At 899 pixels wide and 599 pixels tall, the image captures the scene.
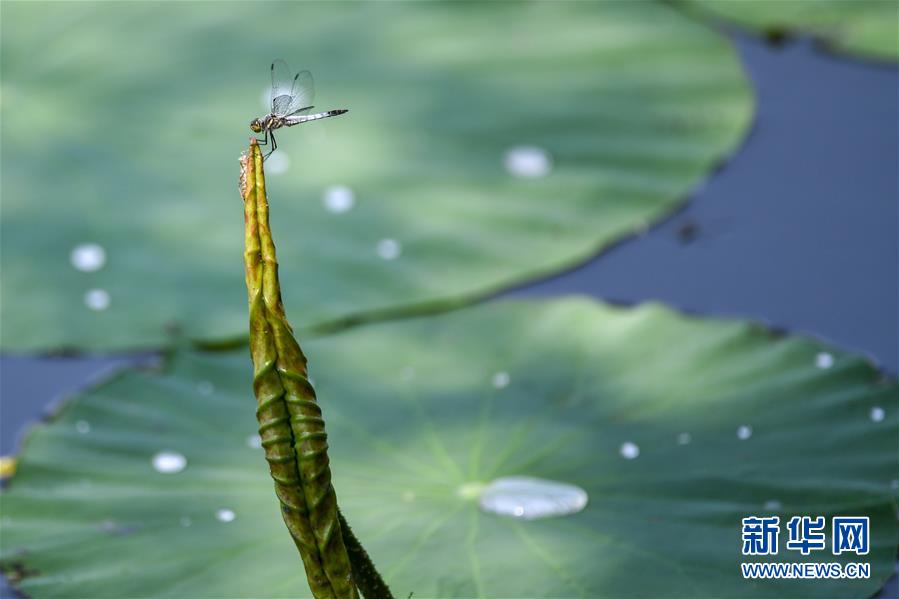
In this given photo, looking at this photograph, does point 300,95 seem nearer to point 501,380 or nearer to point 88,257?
point 501,380

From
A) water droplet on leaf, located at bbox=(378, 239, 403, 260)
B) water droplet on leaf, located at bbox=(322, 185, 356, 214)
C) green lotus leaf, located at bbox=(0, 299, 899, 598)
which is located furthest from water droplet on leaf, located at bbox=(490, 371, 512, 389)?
water droplet on leaf, located at bbox=(322, 185, 356, 214)

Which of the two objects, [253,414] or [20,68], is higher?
[20,68]

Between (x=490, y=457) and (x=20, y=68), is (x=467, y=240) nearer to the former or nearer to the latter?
(x=490, y=457)

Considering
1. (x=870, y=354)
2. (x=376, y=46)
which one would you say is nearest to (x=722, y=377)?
(x=870, y=354)

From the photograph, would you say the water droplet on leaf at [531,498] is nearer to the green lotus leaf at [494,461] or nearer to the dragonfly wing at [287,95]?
the green lotus leaf at [494,461]

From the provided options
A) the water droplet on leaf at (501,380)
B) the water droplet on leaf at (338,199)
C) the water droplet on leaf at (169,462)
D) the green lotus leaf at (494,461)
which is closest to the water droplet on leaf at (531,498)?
the green lotus leaf at (494,461)

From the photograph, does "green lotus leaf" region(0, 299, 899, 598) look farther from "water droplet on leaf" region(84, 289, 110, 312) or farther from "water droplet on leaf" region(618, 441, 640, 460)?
"water droplet on leaf" region(84, 289, 110, 312)

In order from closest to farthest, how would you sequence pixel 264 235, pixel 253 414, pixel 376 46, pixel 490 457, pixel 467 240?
pixel 264 235 → pixel 490 457 → pixel 253 414 → pixel 467 240 → pixel 376 46

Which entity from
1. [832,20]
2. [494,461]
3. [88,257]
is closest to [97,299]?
[88,257]
